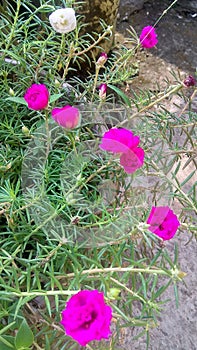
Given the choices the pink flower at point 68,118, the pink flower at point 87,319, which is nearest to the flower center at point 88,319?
the pink flower at point 87,319

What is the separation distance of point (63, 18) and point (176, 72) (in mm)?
1029

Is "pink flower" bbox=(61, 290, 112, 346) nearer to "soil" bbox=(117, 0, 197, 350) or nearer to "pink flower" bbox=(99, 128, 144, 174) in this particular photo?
"pink flower" bbox=(99, 128, 144, 174)

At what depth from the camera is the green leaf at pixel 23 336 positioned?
526mm

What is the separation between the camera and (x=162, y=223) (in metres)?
0.56

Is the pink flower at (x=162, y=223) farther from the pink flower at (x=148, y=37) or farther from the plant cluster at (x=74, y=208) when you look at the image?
the pink flower at (x=148, y=37)

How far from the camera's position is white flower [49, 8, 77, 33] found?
0.65 meters

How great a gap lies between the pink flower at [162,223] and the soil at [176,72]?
0.27 metres

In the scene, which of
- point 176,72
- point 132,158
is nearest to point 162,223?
point 132,158

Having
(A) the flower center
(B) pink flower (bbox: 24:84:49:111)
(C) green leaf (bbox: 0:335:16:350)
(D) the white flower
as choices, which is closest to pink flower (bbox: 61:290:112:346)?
(A) the flower center

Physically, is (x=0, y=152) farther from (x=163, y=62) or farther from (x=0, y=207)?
(x=163, y=62)

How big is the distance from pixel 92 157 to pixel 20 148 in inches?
4.9

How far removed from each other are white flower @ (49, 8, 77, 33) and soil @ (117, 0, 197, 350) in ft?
0.95

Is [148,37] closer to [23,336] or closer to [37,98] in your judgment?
[37,98]

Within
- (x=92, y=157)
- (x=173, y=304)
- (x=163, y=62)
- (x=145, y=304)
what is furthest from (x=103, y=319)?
(x=163, y=62)
